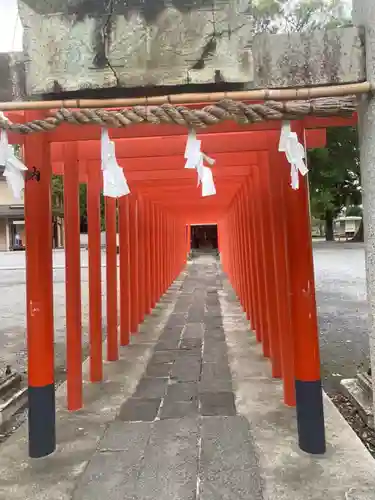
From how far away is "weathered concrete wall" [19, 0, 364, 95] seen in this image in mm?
2656

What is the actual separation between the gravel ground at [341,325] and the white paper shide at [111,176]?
12.0 feet

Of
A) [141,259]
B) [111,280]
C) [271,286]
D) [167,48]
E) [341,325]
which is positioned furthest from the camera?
[141,259]

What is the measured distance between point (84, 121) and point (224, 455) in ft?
8.36

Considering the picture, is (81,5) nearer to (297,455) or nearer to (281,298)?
(281,298)

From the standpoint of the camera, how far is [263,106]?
259cm

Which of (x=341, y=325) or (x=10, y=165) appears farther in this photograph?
(x=341, y=325)

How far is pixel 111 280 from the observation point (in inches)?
231

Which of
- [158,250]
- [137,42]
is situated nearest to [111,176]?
[137,42]

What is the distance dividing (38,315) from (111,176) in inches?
54.2

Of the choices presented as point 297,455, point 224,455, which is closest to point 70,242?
point 224,455

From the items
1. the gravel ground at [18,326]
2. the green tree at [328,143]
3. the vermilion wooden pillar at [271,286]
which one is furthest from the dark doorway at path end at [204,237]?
the vermilion wooden pillar at [271,286]

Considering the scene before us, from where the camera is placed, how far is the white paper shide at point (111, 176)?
257 centimetres

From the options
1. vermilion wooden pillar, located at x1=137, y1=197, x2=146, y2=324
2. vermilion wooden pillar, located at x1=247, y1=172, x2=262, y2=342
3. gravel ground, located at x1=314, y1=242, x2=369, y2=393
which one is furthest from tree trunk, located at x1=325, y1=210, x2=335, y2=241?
vermilion wooden pillar, located at x1=247, y1=172, x2=262, y2=342

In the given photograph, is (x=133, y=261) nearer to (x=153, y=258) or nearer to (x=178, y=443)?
(x=153, y=258)
